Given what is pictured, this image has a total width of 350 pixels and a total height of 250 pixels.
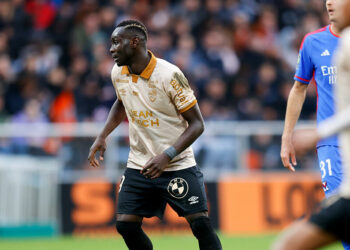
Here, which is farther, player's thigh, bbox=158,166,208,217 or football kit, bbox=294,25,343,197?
player's thigh, bbox=158,166,208,217

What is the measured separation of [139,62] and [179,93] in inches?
18.4

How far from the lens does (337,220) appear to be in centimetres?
410

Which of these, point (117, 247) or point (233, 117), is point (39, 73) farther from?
point (117, 247)

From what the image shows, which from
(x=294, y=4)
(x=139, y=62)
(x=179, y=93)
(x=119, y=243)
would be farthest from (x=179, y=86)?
(x=294, y=4)

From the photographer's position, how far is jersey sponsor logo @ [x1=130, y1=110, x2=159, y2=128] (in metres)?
6.47

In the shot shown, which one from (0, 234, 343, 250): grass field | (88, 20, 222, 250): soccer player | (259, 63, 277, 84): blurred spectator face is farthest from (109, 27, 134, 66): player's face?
(259, 63, 277, 84): blurred spectator face

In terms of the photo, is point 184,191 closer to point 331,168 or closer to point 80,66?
point 331,168

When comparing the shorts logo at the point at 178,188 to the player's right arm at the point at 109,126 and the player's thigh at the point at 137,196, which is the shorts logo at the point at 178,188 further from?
the player's right arm at the point at 109,126

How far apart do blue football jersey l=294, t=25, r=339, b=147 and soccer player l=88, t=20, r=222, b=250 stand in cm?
102

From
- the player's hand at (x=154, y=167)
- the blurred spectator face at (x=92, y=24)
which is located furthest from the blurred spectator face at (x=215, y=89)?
the player's hand at (x=154, y=167)

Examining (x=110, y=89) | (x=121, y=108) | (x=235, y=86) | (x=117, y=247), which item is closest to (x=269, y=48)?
(x=235, y=86)

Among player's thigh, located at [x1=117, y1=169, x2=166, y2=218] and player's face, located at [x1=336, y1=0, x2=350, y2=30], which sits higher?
player's face, located at [x1=336, y1=0, x2=350, y2=30]

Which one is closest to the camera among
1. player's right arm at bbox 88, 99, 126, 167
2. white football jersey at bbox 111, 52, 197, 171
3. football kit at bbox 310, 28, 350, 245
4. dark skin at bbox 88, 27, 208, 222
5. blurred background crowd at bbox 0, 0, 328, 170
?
football kit at bbox 310, 28, 350, 245

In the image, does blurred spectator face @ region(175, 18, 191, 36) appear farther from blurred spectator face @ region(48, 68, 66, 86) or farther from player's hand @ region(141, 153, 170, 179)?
player's hand @ region(141, 153, 170, 179)
